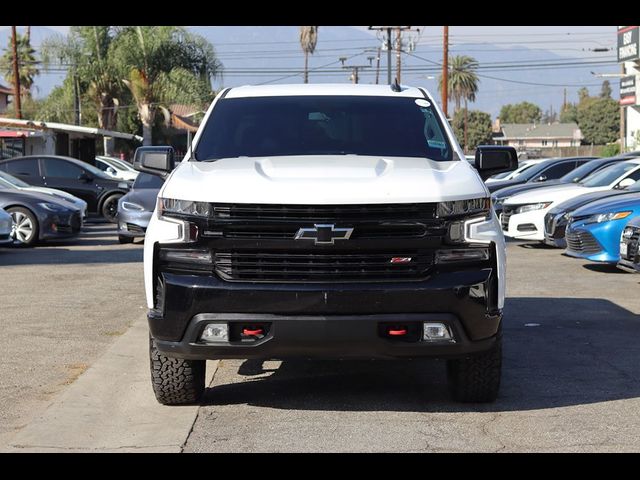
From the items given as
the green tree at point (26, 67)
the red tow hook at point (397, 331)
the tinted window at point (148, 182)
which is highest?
the green tree at point (26, 67)

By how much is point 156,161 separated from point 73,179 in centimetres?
1834

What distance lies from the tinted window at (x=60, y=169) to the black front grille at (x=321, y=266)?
776 inches

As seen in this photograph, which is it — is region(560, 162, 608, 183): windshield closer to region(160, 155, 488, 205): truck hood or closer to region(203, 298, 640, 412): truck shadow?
region(203, 298, 640, 412): truck shadow

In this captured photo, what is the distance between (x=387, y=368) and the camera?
832 cm

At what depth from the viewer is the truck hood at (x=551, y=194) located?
1814cm

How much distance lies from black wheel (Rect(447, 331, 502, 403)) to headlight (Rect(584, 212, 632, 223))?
776 centimetres

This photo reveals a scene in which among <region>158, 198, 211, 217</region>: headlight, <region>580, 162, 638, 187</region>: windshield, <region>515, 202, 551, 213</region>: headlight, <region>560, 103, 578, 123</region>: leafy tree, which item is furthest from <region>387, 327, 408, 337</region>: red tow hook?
<region>560, 103, 578, 123</region>: leafy tree

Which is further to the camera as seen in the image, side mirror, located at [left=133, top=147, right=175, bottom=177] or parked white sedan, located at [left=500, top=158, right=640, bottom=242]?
parked white sedan, located at [left=500, top=158, right=640, bottom=242]

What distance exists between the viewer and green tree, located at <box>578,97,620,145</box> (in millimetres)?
125062

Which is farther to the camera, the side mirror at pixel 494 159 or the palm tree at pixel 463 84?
the palm tree at pixel 463 84

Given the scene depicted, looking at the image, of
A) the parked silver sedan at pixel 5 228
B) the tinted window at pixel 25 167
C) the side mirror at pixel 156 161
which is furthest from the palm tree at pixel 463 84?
the side mirror at pixel 156 161

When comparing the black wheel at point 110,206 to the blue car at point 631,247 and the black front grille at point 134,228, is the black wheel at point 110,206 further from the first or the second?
the blue car at point 631,247

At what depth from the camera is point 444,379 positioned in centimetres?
788

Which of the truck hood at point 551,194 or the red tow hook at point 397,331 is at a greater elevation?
the truck hood at point 551,194
